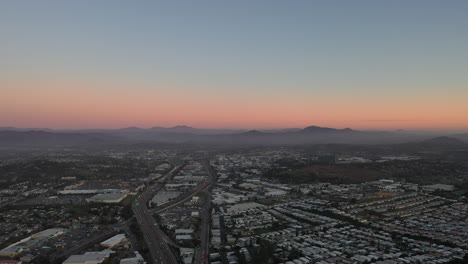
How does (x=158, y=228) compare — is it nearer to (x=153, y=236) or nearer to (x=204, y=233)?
(x=153, y=236)

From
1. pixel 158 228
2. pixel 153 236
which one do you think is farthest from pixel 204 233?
pixel 158 228

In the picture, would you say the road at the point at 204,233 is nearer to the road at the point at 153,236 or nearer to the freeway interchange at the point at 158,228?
the freeway interchange at the point at 158,228

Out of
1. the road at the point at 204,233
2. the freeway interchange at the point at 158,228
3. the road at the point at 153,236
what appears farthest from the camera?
the freeway interchange at the point at 158,228

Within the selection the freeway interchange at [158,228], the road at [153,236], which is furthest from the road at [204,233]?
the road at [153,236]

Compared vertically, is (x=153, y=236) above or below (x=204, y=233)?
below

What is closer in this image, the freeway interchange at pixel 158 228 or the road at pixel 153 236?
the road at pixel 153 236

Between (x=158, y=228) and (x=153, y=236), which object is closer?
(x=153, y=236)

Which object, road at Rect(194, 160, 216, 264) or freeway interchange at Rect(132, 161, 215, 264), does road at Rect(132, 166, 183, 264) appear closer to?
freeway interchange at Rect(132, 161, 215, 264)

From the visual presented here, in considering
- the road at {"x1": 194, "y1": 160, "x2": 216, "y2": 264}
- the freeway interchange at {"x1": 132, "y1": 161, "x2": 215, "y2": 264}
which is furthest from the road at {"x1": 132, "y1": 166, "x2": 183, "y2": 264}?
the road at {"x1": 194, "y1": 160, "x2": 216, "y2": 264}
